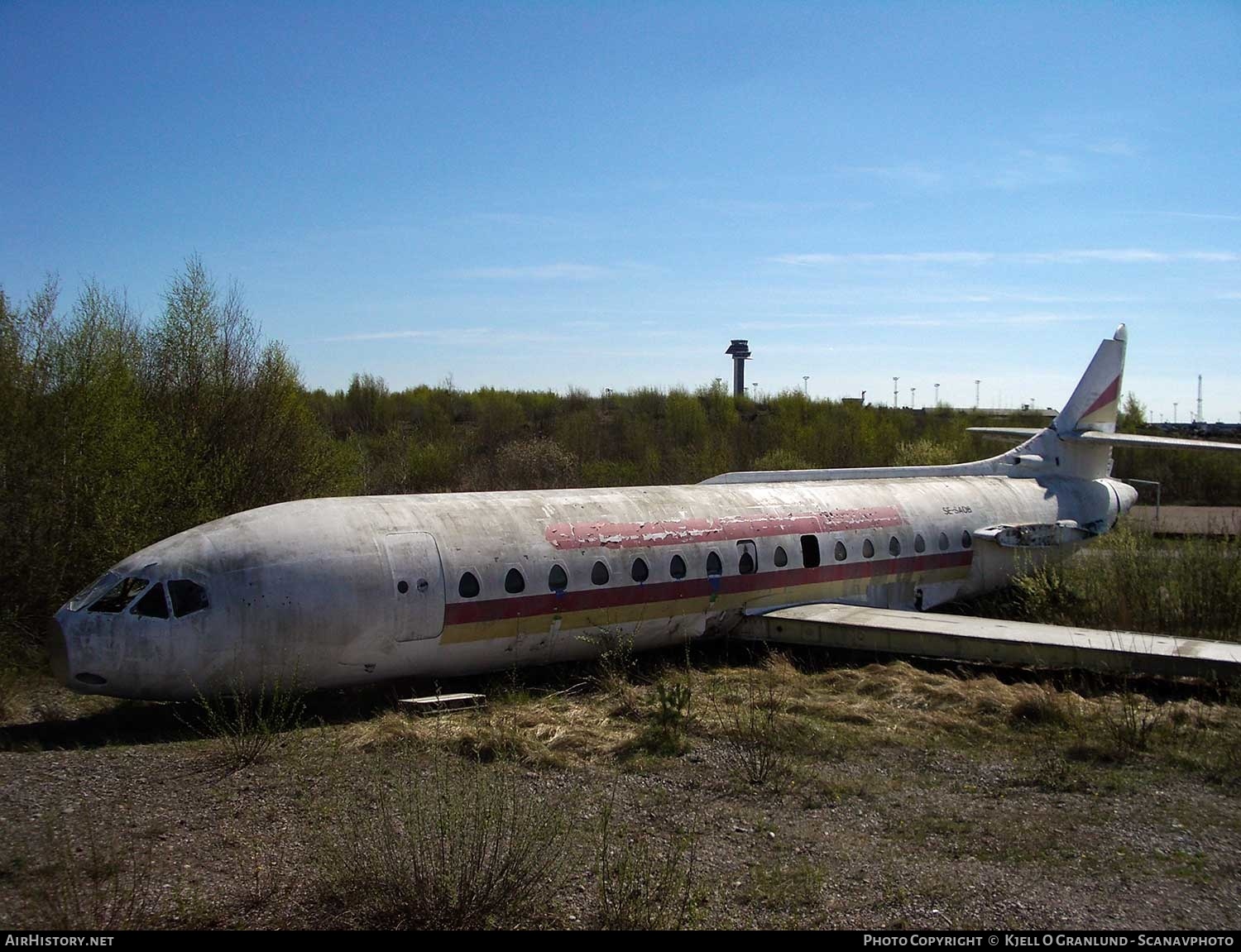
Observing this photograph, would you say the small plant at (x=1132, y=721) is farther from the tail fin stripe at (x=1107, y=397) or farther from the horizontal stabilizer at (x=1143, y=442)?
the tail fin stripe at (x=1107, y=397)

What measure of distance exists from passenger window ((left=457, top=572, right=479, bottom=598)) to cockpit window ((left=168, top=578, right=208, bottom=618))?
10.2 feet

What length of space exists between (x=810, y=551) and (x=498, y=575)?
20.2 ft

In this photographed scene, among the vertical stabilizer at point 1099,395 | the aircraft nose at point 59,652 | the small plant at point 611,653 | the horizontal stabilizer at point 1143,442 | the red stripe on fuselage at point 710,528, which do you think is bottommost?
the small plant at point 611,653

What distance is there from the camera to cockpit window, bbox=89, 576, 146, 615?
11422 millimetres

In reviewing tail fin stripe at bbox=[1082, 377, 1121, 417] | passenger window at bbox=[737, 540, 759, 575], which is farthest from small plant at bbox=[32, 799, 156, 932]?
tail fin stripe at bbox=[1082, 377, 1121, 417]

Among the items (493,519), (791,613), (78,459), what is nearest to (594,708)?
(493,519)

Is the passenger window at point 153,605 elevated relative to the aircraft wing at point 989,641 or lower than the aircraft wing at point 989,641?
elevated

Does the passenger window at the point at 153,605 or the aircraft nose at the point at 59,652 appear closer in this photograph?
the aircraft nose at the point at 59,652

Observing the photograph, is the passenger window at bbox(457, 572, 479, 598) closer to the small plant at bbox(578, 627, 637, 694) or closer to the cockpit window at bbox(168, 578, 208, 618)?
the small plant at bbox(578, 627, 637, 694)

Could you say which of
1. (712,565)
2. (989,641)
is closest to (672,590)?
(712,565)

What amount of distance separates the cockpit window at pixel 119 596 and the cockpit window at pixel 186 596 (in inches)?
14.8

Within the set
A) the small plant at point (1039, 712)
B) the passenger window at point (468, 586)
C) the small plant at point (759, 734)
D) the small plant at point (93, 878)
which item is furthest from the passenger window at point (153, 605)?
the small plant at point (1039, 712)

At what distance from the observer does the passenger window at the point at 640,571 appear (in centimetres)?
1477

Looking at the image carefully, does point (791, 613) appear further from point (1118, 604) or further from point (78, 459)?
point (78, 459)
